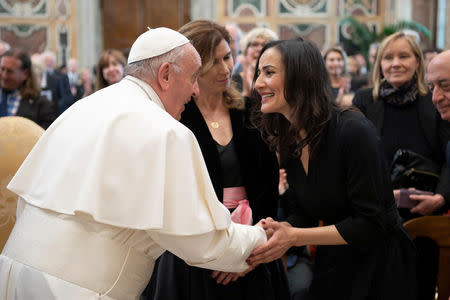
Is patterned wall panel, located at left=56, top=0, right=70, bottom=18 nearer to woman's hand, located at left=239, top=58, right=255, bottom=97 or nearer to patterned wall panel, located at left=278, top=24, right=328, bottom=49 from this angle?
patterned wall panel, located at left=278, top=24, right=328, bottom=49

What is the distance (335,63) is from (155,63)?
391 cm

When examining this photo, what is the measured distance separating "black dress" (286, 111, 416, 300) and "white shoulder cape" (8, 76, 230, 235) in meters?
0.52

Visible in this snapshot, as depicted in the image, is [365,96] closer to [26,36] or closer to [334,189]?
[334,189]

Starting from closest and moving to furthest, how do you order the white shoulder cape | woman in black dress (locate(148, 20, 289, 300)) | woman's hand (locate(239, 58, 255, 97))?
1. the white shoulder cape
2. woman in black dress (locate(148, 20, 289, 300))
3. woman's hand (locate(239, 58, 255, 97))

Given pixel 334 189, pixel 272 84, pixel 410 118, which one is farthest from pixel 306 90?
pixel 410 118

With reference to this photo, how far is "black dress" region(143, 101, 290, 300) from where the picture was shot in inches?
105

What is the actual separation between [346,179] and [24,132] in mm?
1648

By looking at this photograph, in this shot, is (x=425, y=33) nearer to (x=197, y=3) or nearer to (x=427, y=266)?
(x=197, y=3)

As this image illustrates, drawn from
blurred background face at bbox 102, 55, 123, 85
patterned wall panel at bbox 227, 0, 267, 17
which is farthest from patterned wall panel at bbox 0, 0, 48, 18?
blurred background face at bbox 102, 55, 123, 85

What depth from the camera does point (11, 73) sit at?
5598 mm

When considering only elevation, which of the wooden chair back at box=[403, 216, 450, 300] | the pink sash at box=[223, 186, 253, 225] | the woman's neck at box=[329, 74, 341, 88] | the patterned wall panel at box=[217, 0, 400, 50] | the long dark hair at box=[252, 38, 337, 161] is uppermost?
the patterned wall panel at box=[217, 0, 400, 50]

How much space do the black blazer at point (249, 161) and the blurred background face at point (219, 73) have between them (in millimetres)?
126

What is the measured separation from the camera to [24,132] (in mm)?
3029

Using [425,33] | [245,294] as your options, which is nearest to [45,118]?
[245,294]
